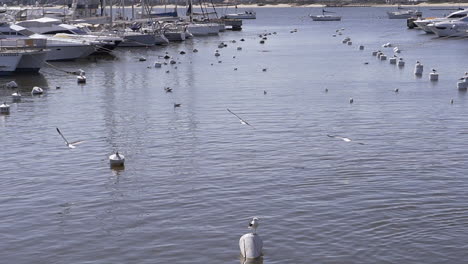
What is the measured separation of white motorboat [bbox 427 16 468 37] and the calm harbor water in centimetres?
5691

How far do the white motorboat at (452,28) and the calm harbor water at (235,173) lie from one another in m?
56.9

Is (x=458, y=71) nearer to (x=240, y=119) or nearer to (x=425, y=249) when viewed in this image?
(x=240, y=119)

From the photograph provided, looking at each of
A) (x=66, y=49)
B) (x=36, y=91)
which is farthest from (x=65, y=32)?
(x=36, y=91)

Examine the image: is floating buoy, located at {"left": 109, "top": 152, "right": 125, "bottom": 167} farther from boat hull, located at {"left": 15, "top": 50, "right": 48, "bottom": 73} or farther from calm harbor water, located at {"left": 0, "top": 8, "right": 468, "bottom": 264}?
boat hull, located at {"left": 15, "top": 50, "right": 48, "bottom": 73}

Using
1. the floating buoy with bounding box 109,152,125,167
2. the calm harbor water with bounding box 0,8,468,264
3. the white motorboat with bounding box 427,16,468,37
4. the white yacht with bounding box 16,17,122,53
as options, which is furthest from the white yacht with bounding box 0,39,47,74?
the white motorboat with bounding box 427,16,468,37

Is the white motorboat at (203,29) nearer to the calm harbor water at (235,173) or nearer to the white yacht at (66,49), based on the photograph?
the white yacht at (66,49)

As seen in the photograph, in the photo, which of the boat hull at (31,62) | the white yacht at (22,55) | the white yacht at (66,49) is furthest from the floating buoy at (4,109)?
the white yacht at (66,49)

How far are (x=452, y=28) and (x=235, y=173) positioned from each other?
310 feet

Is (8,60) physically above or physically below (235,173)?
above

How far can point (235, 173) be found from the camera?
109 ft

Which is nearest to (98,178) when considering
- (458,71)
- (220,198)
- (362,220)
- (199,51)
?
(220,198)

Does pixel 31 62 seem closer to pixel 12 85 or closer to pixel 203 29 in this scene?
pixel 12 85

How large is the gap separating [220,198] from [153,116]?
1987 cm

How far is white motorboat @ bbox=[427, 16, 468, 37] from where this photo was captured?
119m
